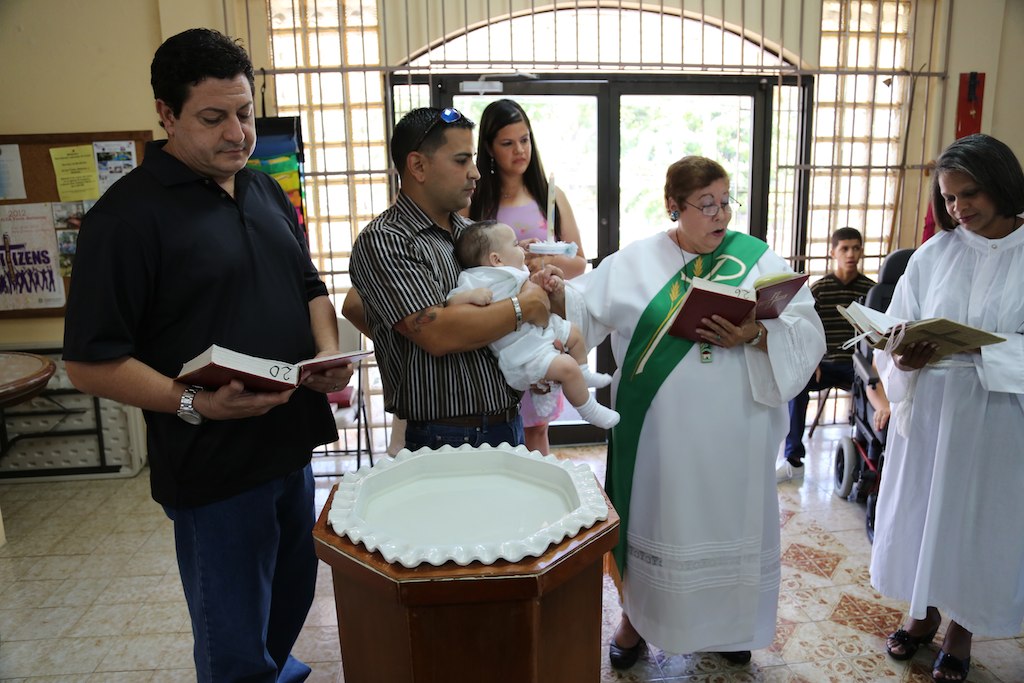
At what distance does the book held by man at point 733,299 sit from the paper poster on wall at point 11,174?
385 centimetres

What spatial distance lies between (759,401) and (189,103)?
1.65m

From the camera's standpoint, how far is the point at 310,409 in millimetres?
1761

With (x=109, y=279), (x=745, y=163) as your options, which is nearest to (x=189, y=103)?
(x=109, y=279)

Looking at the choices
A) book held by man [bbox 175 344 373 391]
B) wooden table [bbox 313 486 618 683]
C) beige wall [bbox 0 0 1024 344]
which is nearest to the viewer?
wooden table [bbox 313 486 618 683]

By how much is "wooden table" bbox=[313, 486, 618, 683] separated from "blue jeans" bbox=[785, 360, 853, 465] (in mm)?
3217

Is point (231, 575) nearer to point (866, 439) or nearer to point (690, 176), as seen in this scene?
point (690, 176)

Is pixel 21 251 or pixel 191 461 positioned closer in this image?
pixel 191 461

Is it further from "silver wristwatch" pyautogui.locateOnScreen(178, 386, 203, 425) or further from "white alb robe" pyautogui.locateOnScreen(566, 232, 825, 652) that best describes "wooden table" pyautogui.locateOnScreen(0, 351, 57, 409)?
"white alb robe" pyautogui.locateOnScreen(566, 232, 825, 652)

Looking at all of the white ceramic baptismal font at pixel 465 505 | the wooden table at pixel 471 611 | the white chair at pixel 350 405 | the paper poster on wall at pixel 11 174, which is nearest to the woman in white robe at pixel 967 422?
the white ceramic baptismal font at pixel 465 505

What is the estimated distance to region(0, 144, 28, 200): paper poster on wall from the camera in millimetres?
4035

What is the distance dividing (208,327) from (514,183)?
1611mm

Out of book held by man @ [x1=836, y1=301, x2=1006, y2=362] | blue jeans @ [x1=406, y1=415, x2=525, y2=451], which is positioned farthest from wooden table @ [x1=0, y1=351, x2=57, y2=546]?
book held by man @ [x1=836, y1=301, x2=1006, y2=362]

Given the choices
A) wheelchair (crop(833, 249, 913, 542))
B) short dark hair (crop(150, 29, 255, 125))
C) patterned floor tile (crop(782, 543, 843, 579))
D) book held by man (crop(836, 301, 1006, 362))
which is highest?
short dark hair (crop(150, 29, 255, 125))

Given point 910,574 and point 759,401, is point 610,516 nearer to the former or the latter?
point 759,401
